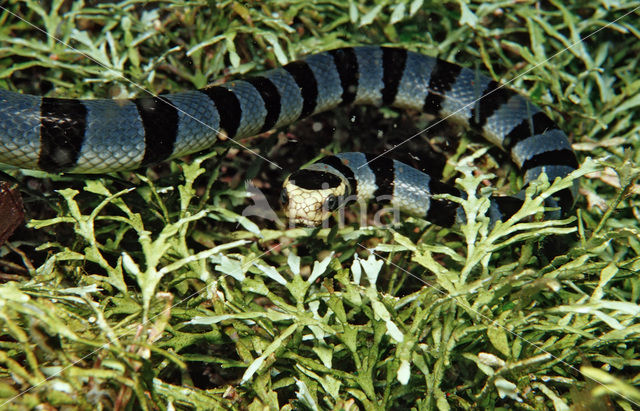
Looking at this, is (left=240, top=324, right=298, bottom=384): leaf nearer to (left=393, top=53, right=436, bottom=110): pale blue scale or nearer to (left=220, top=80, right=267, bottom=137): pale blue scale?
(left=220, top=80, right=267, bottom=137): pale blue scale

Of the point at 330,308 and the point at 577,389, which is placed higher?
the point at 330,308

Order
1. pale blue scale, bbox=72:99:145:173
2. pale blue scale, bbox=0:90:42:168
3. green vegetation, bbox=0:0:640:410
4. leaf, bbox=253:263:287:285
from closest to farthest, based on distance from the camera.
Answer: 1. green vegetation, bbox=0:0:640:410
2. leaf, bbox=253:263:287:285
3. pale blue scale, bbox=0:90:42:168
4. pale blue scale, bbox=72:99:145:173

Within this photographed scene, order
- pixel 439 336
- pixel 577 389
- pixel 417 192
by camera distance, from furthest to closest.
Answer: pixel 417 192
pixel 439 336
pixel 577 389

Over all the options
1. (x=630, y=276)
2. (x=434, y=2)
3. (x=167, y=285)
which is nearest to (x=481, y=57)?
(x=434, y=2)

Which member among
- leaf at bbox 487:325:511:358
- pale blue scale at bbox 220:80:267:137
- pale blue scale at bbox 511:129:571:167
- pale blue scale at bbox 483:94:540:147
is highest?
pale blue scale at bbox 220:80:267:137

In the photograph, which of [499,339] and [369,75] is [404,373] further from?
[369,75]

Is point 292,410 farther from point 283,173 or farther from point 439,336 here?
point 283,173

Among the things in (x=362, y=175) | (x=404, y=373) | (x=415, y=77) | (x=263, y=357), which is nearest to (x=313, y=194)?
(x=362, y=175)

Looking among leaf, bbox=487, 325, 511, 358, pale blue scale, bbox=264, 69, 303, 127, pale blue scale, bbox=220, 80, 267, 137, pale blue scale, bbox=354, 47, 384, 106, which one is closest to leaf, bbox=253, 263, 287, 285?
leaf, bbox=487, 325, 511, 358
